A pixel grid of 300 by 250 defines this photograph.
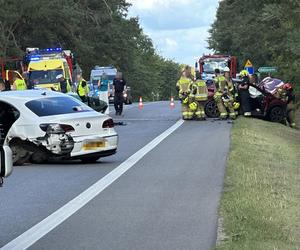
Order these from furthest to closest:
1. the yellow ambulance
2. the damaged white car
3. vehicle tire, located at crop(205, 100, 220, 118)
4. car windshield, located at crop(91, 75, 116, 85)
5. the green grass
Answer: car windshield, located at crop(91, 75, 116, 85) < the yellow ambulance < vehicle tire, located at crop(205, 100, 220, 118) < the damaged white car < the green grass

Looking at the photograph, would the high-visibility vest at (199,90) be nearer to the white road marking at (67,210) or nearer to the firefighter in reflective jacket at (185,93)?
the firefighter in reflective jacket at (185,93)

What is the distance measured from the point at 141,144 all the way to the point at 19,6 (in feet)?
106

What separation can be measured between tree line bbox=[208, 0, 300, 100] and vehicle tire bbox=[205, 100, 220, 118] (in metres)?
3.26

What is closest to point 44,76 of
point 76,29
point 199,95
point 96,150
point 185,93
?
point 185,93

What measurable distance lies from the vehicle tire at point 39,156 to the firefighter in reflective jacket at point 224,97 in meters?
11.1

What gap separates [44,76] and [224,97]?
1005 centimetres

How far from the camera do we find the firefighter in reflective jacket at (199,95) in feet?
→ 78.0

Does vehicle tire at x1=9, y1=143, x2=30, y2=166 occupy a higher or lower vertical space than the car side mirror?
lower

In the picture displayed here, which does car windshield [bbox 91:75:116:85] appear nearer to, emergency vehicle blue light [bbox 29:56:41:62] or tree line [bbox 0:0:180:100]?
tree line [bbox 0:0:180:100]

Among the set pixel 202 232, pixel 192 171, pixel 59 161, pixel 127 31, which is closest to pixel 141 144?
pixel 59 161

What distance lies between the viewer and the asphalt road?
7324 millimetres

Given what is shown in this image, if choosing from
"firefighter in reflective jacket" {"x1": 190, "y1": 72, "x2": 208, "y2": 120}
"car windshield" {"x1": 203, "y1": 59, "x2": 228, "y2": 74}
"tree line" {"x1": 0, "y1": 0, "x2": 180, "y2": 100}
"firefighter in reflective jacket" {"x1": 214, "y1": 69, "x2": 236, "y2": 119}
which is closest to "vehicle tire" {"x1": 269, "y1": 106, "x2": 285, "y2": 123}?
"firefighter in reflective jacket" {"x1": 214, "y1": 69, "x2": 236, "y2": 119}

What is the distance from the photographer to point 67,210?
8.90 m

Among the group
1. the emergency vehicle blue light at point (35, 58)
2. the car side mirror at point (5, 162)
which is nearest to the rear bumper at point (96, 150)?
the car side mirror at point (5, 162)
